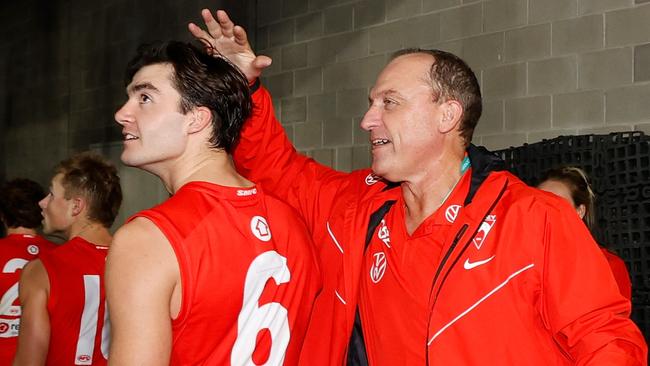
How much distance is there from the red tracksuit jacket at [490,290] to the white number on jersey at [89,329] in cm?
100

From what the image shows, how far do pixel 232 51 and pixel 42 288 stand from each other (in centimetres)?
105

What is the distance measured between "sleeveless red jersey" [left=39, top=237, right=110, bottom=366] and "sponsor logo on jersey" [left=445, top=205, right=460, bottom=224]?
1.26 metres

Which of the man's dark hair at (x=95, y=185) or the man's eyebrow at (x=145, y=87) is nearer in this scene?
the man's eyebrow at (x=145, y=87)

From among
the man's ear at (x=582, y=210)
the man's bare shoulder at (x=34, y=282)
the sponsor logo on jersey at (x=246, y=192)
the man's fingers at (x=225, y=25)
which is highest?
the man's fingers at (x=225, y=25)

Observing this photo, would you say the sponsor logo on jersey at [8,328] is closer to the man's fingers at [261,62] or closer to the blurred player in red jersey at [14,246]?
the blurred player in red jersey at [14,246]

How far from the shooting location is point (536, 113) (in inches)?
134

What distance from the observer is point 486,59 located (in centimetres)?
363

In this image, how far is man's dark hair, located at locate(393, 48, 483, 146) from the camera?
6.41 feet

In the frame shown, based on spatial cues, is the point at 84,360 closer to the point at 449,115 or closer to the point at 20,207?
the point at 20,207

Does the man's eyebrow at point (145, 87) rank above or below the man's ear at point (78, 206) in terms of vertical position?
above

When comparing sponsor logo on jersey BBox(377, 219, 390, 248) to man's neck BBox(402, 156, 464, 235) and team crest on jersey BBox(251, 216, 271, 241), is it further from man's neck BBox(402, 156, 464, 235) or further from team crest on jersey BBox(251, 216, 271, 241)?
team crest on jersey BBox(251, 216, 271, 241)

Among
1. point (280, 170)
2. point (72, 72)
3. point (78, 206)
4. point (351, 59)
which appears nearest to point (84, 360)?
point (78, 206)

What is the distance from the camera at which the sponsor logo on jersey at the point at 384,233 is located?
193 cm

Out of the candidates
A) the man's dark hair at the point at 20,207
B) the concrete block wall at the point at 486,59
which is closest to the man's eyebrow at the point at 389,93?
the concrete block wall at the point at 486,59
